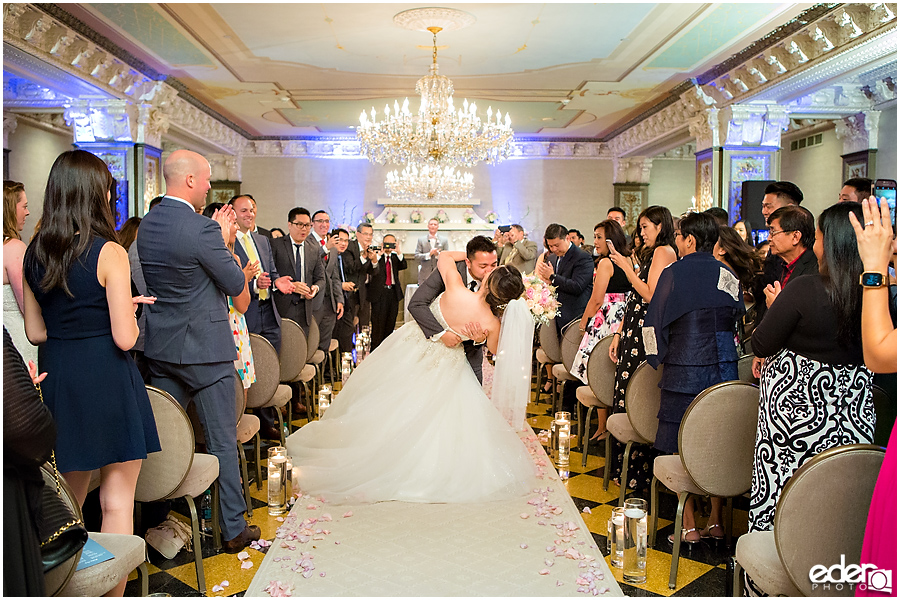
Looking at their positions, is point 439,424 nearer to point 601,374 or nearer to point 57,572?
point 601,374

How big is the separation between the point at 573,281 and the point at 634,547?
362 centimetres

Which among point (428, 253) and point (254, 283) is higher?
point (428, 253)

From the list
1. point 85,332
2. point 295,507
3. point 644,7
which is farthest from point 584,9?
point 85,332

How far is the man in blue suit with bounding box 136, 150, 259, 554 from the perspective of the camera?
3.04 meters

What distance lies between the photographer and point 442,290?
4508 millimetres

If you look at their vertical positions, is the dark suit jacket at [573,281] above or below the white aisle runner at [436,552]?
above

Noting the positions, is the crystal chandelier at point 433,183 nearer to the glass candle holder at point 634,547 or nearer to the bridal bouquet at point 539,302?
the bridal bouquet at point 539,302

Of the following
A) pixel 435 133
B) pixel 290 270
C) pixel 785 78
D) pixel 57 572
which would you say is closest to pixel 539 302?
pixel 290 270

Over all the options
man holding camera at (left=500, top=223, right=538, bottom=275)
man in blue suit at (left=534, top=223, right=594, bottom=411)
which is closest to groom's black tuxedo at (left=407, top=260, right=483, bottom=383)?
man in blue suit at (left=534, top=223, right=594, bottom=411)

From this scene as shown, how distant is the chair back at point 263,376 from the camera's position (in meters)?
4.19

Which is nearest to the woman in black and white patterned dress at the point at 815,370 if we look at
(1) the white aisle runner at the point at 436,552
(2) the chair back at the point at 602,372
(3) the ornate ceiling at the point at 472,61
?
(1) the white aisle runner at the point at 436,552

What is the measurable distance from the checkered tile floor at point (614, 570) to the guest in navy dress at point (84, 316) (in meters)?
0.80

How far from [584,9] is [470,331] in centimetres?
430

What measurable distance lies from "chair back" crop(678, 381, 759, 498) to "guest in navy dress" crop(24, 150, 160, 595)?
83.9 inches
